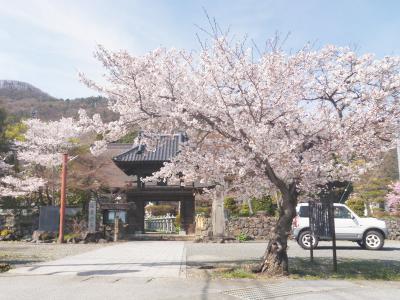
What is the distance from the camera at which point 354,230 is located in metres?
16.6

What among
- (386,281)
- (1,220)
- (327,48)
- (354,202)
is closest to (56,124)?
(1,220)

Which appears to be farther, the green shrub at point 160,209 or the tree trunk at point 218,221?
the green shrub at point 160,209

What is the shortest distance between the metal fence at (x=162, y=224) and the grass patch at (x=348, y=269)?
68.4ft

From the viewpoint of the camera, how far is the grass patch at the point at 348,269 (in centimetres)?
928

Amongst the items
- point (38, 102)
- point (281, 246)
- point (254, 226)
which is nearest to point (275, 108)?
point (281, 246)

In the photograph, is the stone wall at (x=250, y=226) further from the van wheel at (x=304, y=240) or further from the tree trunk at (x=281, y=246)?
the tree trunk at (x=281, y=246)

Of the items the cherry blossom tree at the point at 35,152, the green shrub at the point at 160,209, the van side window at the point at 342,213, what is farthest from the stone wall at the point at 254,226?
the green shrub at the point at 160,209

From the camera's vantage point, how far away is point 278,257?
9422 mm

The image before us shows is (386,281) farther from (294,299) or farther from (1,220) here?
(1,220)

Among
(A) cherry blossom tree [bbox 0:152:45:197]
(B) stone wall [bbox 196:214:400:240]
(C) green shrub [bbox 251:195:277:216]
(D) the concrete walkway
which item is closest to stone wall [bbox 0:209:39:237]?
(A) cherry blossom tree [bbox 0:152:45:197]

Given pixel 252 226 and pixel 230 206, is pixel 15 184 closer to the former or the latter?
pixel 230 206

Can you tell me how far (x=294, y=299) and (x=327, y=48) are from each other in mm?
6077

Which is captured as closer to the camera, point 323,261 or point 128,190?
point 323,261

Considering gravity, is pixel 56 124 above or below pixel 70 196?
above
